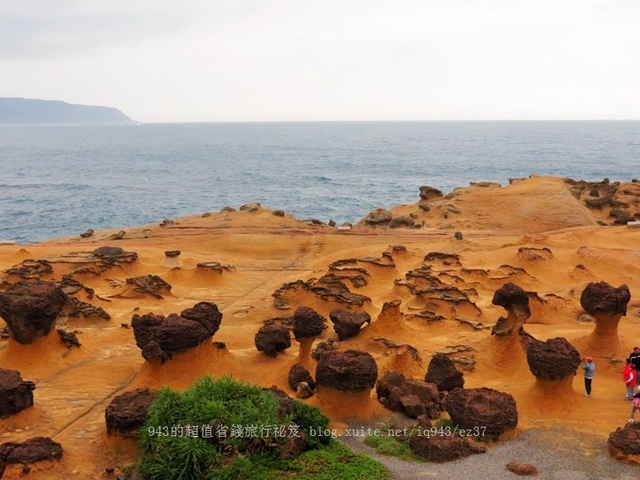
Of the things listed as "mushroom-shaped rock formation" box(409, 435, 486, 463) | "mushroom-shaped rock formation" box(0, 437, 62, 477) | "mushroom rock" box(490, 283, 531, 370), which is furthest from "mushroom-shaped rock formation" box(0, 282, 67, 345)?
"mushroom rock" box(490, 283, 531, 370)

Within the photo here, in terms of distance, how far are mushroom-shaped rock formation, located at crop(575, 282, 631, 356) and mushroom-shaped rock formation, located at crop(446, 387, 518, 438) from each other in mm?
6940

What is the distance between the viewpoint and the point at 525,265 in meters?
32.2

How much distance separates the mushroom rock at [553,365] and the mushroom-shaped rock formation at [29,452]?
12493 millimetres

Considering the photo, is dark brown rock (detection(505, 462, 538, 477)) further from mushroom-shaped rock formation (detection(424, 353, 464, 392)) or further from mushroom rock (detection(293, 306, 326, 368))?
mushroom rock (detection(293, 306, 326, 368))

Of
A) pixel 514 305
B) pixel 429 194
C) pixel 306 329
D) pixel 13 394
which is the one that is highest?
pixel 429 194

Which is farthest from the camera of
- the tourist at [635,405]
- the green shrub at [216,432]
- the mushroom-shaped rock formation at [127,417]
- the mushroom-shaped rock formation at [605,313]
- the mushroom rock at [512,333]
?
the mushroom rock at [512,333]

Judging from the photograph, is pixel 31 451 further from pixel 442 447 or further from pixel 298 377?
pixel 442 447

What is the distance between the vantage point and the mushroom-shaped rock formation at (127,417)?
14914 millimetres

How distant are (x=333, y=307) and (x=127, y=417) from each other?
1506cm

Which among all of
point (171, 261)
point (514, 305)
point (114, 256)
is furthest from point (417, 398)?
point (114, 256)

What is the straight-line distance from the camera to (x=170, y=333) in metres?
19.2

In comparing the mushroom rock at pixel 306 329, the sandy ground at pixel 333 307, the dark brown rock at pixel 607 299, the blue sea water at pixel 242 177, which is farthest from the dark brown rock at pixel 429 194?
the mushroom rock at pixel 306 329

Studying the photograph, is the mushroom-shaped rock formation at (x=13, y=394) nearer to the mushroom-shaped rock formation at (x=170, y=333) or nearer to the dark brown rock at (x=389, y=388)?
the mushroom-shaped rock formation at (x=170, y=333)

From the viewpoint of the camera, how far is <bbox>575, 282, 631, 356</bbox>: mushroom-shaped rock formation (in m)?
20.8
